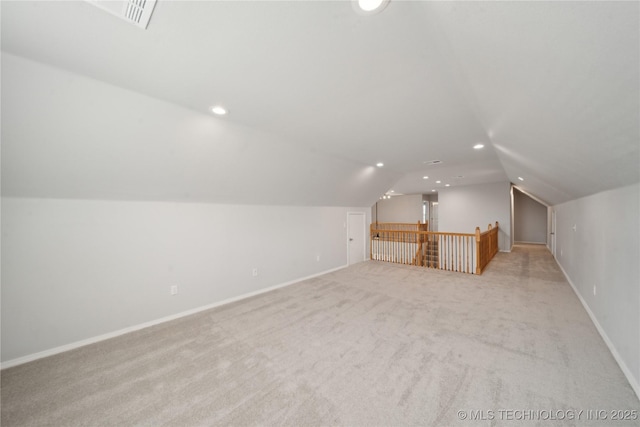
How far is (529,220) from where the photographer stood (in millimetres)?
10820

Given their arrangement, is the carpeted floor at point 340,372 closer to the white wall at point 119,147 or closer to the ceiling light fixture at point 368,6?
the white wall at point 119,147

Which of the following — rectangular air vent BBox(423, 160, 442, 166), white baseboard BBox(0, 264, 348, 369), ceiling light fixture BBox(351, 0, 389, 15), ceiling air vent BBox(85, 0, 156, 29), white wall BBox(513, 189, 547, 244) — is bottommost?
white baseboard BBox(0, 264, 348, 369)

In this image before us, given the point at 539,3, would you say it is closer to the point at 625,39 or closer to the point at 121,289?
the point at 625,39

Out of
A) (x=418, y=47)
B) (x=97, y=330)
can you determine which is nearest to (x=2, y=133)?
(x=97, y=330)

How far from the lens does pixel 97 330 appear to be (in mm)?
2719

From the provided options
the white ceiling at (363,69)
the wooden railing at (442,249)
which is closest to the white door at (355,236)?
the wooden railing at (442,249)

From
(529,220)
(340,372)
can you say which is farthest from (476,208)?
(340,372)

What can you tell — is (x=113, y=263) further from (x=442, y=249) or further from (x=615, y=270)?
(x=442, y=249)

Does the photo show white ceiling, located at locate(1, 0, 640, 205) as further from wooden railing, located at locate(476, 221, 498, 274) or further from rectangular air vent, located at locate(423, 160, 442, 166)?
wooden railing, located at locate(476, 221, 498, 274)

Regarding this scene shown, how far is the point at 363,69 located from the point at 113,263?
356cm

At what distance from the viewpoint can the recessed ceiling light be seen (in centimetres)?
238

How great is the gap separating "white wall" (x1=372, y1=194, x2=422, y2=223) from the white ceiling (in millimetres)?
9293

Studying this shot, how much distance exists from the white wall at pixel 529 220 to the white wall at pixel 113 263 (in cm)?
1259

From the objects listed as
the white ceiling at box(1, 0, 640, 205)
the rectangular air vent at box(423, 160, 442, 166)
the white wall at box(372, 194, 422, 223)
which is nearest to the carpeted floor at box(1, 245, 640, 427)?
the white ceiling at box(1, 0, 640, 205)
